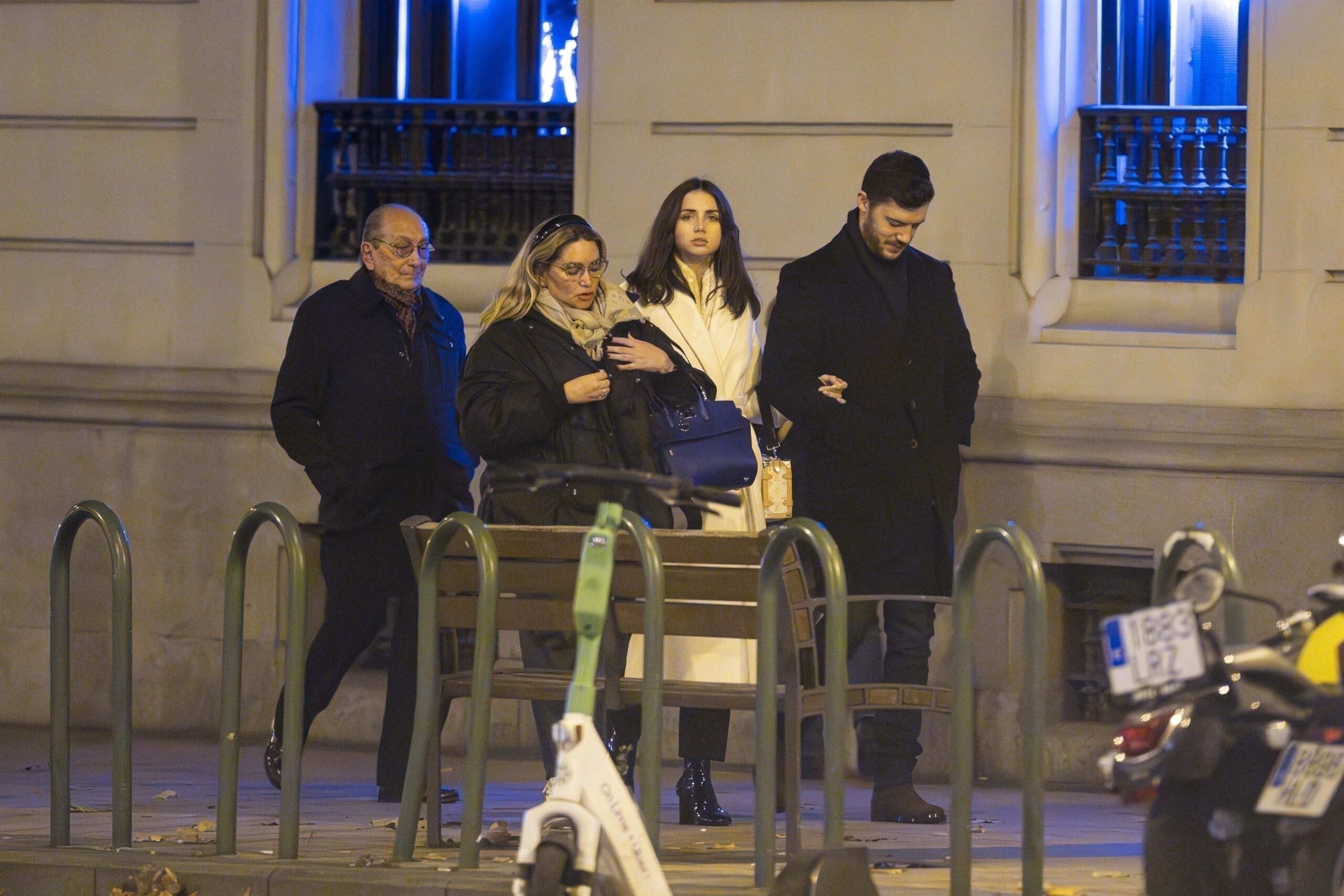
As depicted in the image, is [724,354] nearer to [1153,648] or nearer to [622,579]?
[622,579]

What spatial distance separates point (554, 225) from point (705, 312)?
26.2 inches

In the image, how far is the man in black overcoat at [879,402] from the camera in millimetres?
7230

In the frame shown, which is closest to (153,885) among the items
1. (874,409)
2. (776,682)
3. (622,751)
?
(622,751)

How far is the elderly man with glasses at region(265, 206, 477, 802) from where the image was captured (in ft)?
25.2

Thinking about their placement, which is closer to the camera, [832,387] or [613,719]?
[613,719]

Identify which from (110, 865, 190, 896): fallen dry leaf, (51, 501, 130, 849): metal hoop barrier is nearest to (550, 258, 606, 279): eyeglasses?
(51, 501, 130, 849): metal hoop barrier

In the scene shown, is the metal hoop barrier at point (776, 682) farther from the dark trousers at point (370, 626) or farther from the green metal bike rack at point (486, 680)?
the dark trousers at point (370, 626)

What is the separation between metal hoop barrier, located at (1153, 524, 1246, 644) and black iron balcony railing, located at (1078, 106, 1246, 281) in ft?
12.6

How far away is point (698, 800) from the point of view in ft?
23.2

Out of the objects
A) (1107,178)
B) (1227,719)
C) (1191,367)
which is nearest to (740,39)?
(1107,178)

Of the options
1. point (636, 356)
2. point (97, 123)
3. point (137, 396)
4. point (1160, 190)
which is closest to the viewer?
point (636, 356)

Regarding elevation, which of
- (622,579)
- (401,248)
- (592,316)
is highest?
(401,248)

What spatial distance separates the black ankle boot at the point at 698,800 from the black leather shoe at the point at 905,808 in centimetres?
52

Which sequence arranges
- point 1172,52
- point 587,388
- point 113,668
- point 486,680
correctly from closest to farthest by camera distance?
point 486,680 < point 113,668 < point 587,388 < point 1172,52
